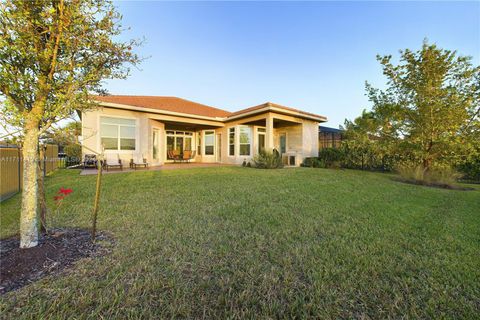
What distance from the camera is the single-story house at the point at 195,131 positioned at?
10969 millimetres

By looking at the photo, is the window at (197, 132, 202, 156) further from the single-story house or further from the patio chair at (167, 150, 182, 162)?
the patio chair at (167, 150, 182, 162)

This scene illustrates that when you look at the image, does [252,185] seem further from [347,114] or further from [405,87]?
[347,114]

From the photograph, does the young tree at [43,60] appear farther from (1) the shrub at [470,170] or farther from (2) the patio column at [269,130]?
(1) the shrub at [470,170]

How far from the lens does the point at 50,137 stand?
2664 mm

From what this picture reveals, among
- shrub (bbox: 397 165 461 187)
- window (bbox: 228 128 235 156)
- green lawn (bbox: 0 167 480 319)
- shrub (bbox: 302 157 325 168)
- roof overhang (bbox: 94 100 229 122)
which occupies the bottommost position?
green lawn (bbox: 0 167 480 319)

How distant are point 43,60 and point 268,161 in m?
9.93

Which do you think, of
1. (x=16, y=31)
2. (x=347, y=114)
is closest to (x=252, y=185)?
(x=16, y=31)

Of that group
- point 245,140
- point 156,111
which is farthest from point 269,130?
point 156,111

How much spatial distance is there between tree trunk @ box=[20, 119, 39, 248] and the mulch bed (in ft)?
0.63

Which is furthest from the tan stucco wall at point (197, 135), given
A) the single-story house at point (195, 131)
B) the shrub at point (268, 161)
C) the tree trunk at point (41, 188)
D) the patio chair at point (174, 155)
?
the tree trunk at point (41, 188)

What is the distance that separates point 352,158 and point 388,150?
4.47 metres

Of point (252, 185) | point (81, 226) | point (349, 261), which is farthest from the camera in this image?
point (252, 185)

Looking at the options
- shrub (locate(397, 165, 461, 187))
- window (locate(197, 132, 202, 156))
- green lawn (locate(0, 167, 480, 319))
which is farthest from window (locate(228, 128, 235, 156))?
green lawn (locate(0, 167, 480, 319))

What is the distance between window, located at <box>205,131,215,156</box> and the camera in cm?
1633
